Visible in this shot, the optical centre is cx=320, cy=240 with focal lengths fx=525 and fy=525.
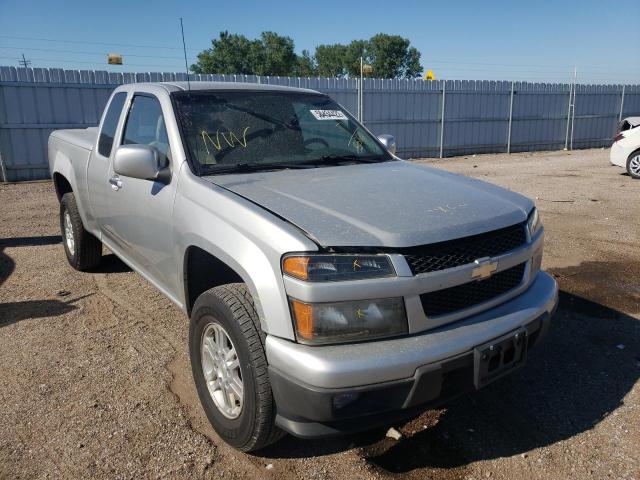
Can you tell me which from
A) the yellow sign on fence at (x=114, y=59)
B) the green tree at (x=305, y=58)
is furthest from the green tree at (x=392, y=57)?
the yellow sign on fence at (x=114, y=59)

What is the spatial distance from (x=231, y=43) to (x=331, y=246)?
66218 millimetres

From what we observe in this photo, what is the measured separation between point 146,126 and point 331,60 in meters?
82.9

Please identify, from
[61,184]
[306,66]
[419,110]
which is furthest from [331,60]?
[61,184]

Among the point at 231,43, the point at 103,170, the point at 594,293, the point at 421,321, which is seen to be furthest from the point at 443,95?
the point at 231,43

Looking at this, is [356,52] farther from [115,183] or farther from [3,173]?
[115,183]

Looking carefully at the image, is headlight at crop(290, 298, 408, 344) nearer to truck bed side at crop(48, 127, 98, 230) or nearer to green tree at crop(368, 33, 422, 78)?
truck bed side at crop(48, 127, 98, 230)

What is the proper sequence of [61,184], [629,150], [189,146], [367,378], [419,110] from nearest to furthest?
[367,378] < [189,146] < [61,184] < [629,150] < [419,110]

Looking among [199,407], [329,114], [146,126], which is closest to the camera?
[199,407]

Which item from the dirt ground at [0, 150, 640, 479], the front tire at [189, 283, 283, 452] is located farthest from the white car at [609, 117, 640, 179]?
the front tire at [189, 283, 283, 452]

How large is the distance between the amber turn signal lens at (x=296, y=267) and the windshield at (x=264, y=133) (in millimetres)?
1151

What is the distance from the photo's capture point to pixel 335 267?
7.07 feet

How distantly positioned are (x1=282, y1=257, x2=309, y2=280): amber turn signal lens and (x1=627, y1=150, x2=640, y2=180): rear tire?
1229 centimetres

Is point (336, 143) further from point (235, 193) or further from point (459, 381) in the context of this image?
point (459, 381)

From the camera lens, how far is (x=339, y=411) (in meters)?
2.10
